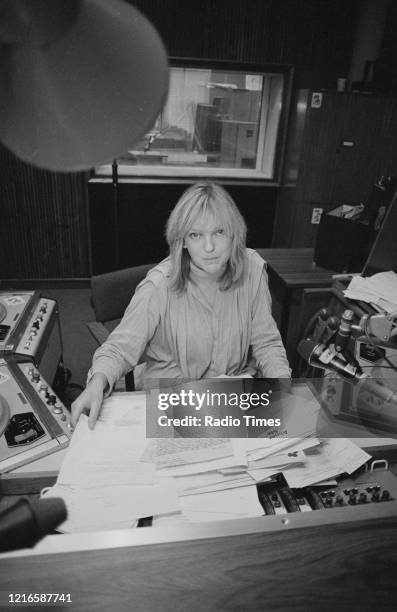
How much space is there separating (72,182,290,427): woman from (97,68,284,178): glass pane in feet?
7.82

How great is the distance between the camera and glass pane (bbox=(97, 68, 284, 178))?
12.0 ft

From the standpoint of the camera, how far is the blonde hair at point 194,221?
144cm

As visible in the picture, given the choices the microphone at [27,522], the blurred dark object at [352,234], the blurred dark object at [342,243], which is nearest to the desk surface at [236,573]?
the microphone at [27,522]

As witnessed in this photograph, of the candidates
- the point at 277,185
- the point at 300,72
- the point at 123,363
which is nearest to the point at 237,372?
the point at 123,363

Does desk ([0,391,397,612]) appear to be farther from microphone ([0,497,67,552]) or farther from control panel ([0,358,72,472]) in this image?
control panel ([0,358,72,472])

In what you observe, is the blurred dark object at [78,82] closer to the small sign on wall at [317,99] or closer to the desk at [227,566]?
the desk at [227,566]

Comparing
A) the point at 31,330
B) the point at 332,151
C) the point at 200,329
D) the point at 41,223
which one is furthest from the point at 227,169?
the point at 200,329

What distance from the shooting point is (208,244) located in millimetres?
1453

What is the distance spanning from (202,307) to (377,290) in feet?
2.79

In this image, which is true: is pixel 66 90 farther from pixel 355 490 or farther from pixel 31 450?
pixel 31 450

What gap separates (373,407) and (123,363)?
2.41 feet

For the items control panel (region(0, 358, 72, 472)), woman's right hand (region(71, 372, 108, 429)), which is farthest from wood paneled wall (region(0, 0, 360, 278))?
woman's right hand (region(71, 372, 108, 429))

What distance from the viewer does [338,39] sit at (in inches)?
136

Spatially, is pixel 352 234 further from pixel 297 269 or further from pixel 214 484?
pixel 214 484
